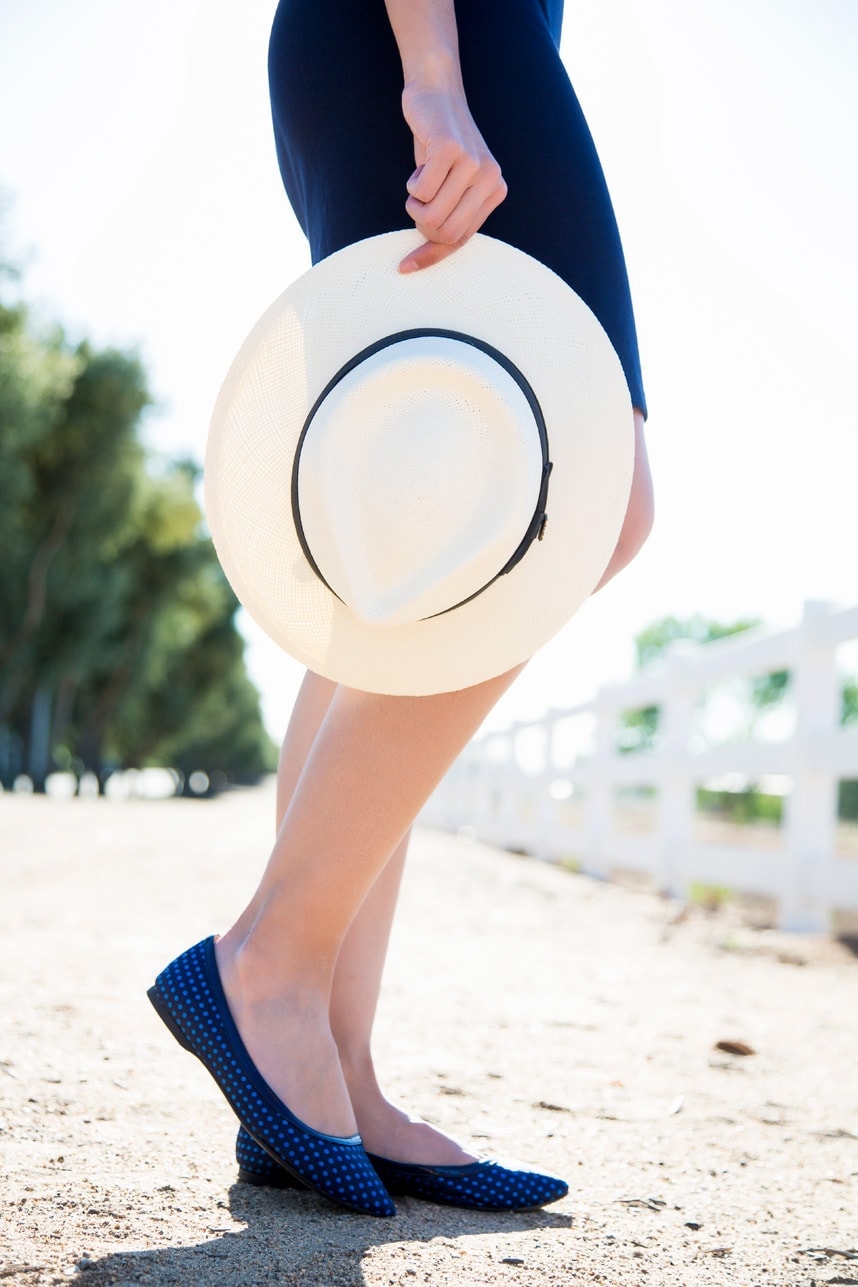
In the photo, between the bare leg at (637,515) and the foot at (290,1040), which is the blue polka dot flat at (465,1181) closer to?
the foot at (290,1040)

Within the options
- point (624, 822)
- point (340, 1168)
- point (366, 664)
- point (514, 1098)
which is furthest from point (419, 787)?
point (624, 822)

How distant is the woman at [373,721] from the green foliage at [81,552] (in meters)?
18.9

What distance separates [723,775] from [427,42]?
4.93m

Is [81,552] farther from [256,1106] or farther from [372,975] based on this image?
[256,1106]

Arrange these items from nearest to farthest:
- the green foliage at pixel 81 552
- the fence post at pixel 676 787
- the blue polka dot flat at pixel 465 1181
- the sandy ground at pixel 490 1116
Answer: the sandy ground at pixel 490 1116 → the blue polka dot flat at pixel 465 1181 → the fence post at pixel 676 787 → the green foliage at pixel 81 552

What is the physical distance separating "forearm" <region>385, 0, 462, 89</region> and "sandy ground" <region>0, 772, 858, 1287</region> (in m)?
1.33

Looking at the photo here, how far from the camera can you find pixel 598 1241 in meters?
1.26

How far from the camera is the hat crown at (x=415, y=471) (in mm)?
1237

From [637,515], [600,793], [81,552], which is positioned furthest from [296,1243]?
[81,552]

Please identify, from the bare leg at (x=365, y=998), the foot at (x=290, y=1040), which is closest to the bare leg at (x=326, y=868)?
the foot at (x=290, y=1040)

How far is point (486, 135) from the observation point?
1431 mm

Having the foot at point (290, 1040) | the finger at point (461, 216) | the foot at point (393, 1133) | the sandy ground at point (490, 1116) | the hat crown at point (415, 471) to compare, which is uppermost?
the finger at point (461, 216)

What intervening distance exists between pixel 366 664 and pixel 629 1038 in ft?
5.14

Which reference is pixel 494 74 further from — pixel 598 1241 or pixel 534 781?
pixel 534 781
